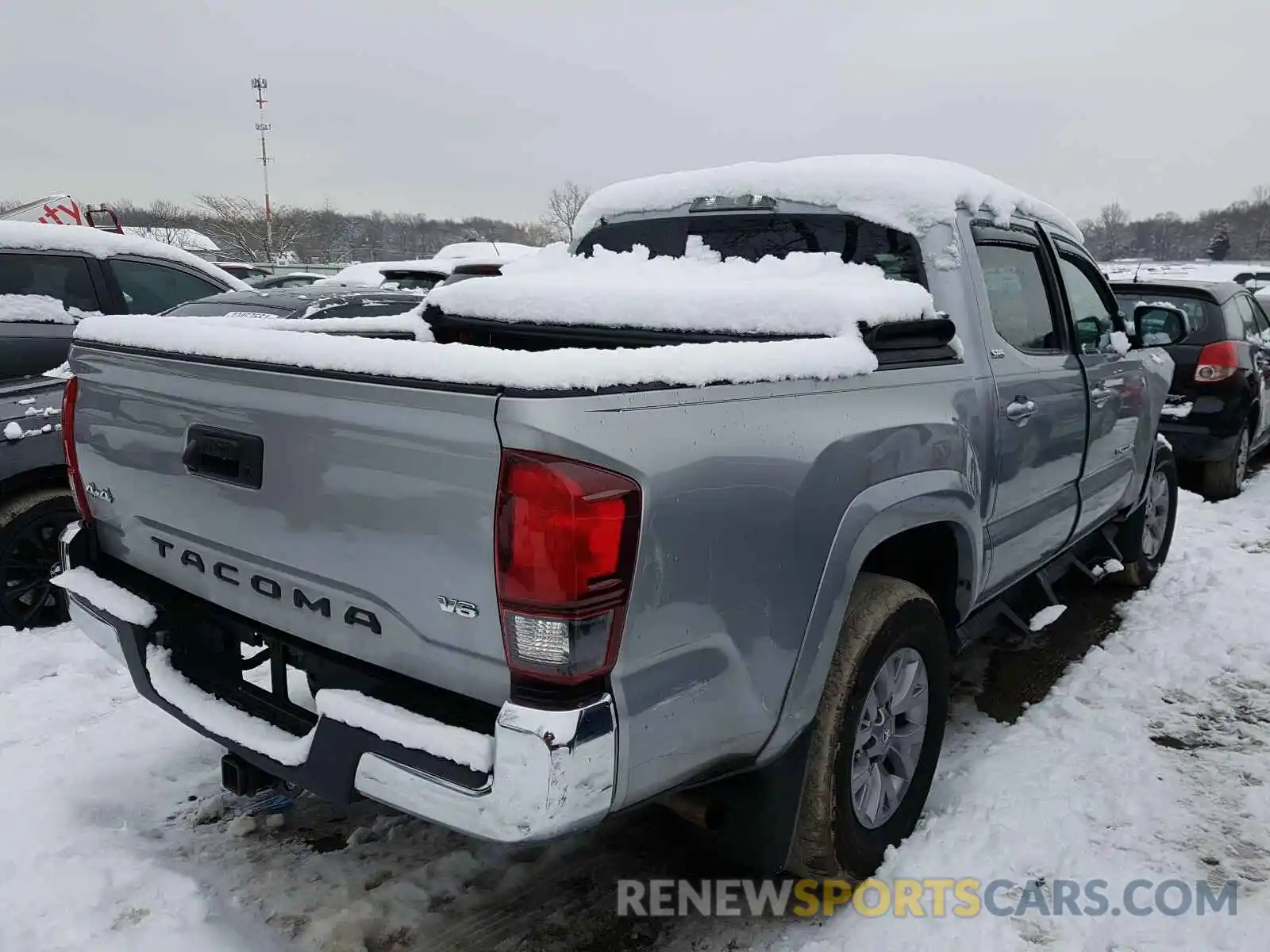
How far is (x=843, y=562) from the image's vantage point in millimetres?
2209

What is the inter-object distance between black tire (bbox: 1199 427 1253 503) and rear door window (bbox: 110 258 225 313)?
7881 mm

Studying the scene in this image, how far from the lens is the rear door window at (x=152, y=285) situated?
17.8 ft

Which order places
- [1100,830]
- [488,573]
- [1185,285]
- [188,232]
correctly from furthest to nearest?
[188,232]
[1185,285]
[1100,830]
[488,573]

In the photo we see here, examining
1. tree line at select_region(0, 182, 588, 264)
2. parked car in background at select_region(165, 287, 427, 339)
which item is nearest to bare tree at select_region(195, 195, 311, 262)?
tree line at select_region(0, 182, 588, 264)

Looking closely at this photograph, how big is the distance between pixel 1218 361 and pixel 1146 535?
8.55 feet

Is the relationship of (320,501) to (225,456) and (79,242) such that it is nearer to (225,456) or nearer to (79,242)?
(225,456)

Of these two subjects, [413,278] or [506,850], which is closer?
[506,850]

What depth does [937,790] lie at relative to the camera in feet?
10.1

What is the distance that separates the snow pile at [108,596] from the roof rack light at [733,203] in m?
2.43

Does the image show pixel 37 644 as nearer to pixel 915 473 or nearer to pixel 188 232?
pixel 915 473

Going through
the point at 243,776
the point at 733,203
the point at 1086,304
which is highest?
the point at 733,203

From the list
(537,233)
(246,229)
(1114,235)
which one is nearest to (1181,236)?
(1114,235)

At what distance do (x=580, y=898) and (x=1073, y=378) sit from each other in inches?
109

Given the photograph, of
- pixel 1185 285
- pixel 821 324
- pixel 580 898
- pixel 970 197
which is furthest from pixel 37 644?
pixel 1185 285
